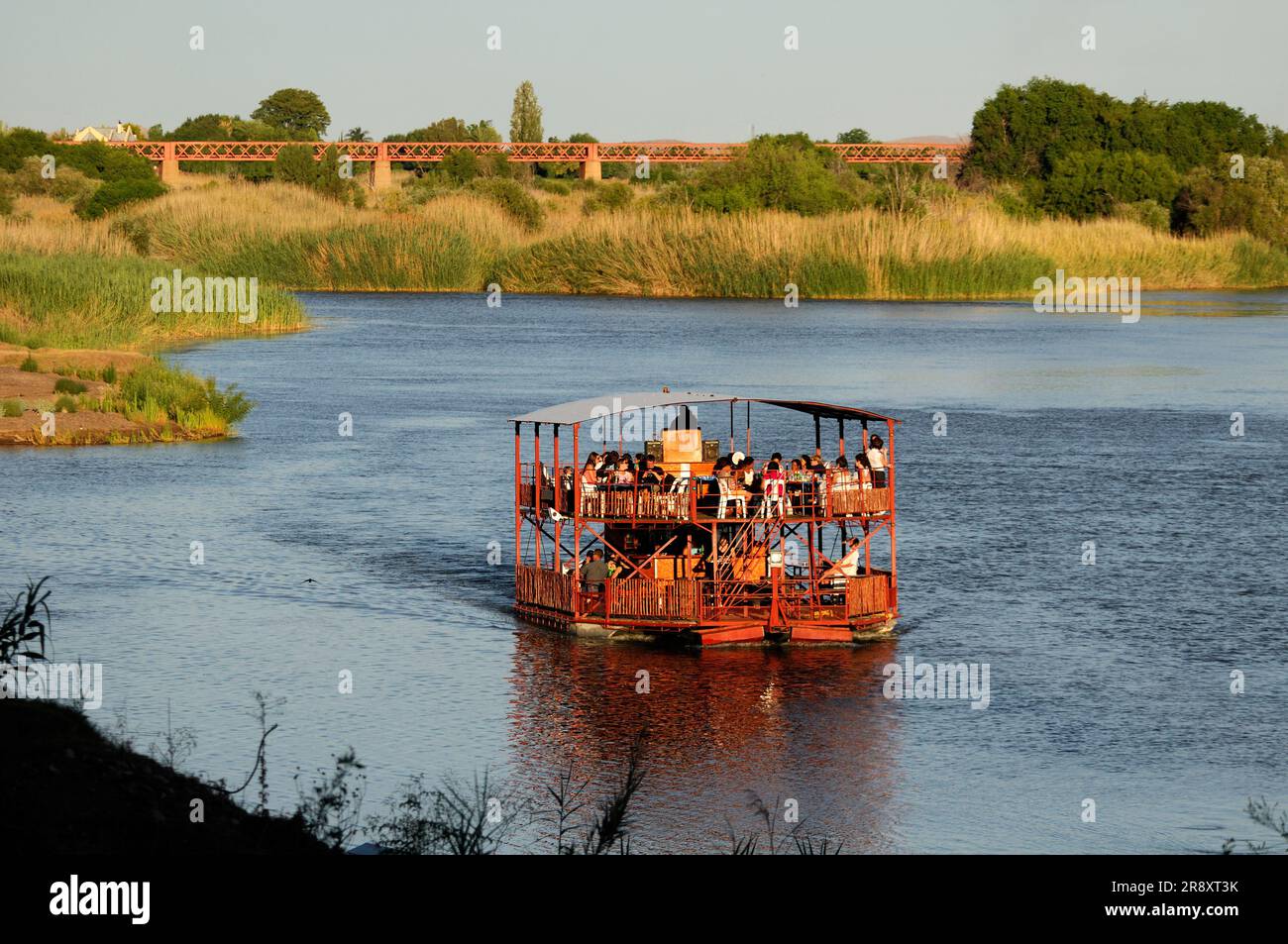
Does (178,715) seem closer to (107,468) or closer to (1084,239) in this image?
(107,468)

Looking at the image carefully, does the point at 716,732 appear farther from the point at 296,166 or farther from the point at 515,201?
the point at 296,166

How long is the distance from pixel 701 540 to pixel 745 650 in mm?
2981

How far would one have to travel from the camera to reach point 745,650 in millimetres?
34688

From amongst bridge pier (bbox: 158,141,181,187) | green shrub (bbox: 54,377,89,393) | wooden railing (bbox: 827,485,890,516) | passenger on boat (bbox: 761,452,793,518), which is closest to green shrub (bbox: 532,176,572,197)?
bridge pier (bbox: 158,141,181,187)

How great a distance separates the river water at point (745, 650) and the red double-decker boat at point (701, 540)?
0.88 m

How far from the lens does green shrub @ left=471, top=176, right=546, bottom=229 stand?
481 feet

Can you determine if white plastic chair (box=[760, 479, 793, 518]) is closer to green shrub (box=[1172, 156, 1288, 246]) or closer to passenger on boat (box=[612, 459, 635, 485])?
passenger on boat (box=[612, 459, 635, 485])

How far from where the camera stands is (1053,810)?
2534 cm

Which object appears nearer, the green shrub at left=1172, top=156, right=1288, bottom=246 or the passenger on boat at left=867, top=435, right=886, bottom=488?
the passenger on boat at left=867, top=435, right=886, bottom=488

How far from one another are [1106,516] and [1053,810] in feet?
85.4

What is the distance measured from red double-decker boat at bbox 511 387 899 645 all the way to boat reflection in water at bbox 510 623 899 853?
729mm

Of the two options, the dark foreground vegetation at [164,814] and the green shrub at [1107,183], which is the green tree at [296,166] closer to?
the green shrub at [1107,183]

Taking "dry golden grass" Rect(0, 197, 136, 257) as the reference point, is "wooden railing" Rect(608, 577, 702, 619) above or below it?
below

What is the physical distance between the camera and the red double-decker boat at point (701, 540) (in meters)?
35.2
